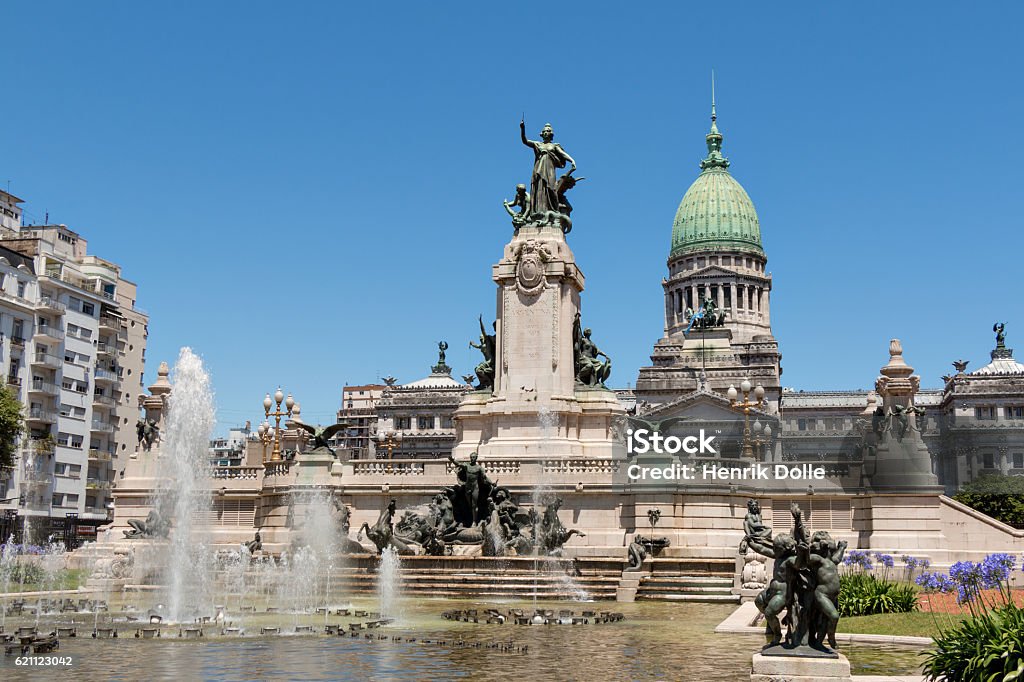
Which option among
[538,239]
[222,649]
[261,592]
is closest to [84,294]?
[538,239]

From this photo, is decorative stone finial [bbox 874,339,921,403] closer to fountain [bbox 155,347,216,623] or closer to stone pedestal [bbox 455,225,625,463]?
stone pedestal [bbox 455,225,625,463]

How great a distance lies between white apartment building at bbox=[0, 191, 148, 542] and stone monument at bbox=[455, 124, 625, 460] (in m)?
32.9

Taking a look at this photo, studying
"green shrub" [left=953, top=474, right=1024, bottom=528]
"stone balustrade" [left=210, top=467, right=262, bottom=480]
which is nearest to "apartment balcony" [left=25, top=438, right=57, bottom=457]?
"stone balustrade" [left=210, top=467, right=262, bottom=480]

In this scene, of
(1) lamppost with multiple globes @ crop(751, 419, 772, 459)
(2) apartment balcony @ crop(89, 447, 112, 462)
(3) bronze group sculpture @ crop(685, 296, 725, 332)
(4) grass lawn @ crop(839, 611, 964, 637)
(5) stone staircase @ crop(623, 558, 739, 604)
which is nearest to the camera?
(4) grass lawn @ crop(839, 611, 964, 637)

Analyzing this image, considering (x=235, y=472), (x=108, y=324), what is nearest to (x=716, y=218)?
(x=108, y=324)

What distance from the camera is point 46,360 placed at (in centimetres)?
6719

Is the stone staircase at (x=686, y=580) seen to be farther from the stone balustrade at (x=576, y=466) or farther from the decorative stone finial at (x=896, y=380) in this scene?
the decorative stone finial at (x=896, y=380)

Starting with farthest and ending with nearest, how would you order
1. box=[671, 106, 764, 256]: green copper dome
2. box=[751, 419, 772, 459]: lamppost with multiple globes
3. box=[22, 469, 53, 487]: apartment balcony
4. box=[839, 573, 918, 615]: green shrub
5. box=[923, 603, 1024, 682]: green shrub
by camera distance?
1. box=[671, 106, 764, 256]: green copper dome
2. box=[22, 469, 53, 487]: apartment balcony
3. box=[751, 419, 772, 459]: lamppost with multiple globes
4. box=[839, 573, 918, 615]: green shrub
5. box=[923, 603, 1024, 682]: green shrub

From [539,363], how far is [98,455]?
148 feet

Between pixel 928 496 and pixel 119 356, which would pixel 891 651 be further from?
pixel 119 356

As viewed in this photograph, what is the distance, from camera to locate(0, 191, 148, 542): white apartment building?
6469cm

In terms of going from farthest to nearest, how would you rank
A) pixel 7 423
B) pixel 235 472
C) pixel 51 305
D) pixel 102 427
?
pixel 102 427
pixel 51 305
pixel 7 423
pixel 235 472

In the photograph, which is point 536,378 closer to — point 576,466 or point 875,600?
point 576,466

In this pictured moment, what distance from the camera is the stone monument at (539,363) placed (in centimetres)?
4012
